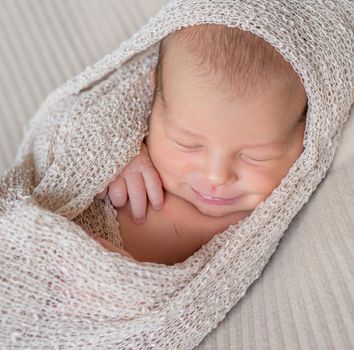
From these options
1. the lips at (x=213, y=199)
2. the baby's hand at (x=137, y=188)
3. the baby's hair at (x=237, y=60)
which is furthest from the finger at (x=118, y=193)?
the baby's hair at (x=237, y=60)

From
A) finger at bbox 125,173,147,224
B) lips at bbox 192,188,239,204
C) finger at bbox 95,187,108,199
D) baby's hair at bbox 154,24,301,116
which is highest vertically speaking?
baby's hair at bbox 154,24,301,116

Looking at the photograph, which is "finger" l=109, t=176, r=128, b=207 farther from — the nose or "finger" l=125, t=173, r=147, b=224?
the nose

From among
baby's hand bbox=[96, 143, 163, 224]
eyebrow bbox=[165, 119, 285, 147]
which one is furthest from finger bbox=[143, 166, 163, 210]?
eyebrow bbox=[165, 119, 285, 147]

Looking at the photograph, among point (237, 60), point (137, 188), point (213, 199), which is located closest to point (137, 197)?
point (137, 188)

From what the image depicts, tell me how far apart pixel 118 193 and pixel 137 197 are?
1.3 inches

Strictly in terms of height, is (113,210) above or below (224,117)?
below

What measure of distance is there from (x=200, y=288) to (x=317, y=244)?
19 centimetres

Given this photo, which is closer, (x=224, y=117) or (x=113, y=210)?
(x=224, y=117)

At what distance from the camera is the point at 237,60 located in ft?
3.11

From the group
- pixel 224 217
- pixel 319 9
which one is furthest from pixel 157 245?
pixel 319 9

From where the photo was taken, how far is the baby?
3.16 ft

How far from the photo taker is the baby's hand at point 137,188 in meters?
1.11

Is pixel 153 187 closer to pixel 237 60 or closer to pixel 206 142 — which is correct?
pixel 206 142

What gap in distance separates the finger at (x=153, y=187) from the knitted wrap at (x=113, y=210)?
0.05m
